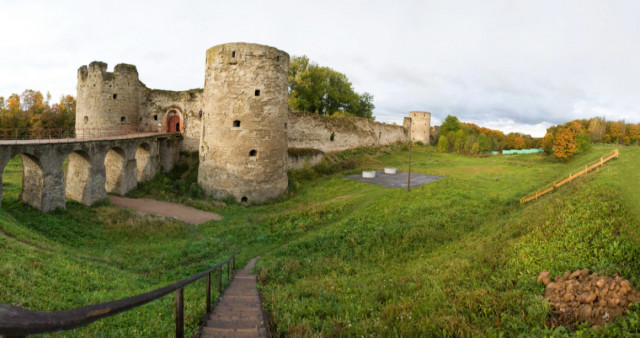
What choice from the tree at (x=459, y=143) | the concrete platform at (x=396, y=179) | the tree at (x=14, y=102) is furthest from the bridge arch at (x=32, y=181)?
the tree at (x=459, y=143)

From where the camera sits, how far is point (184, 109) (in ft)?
82.1

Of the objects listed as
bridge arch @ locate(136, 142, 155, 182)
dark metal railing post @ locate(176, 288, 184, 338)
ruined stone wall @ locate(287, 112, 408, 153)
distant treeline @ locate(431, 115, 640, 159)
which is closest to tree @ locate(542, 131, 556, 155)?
distant treeline @ locate(431, 115, 640, 159)

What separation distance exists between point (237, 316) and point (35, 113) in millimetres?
50852

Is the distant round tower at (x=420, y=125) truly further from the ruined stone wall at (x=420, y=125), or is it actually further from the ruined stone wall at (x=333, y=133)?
the ruined stone wall at (x=333, y=133)

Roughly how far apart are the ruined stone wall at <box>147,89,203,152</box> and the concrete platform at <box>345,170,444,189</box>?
11977 mm

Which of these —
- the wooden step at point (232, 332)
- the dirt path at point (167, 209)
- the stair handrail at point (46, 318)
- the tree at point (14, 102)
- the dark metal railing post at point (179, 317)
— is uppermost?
the tree at point (14, 102)

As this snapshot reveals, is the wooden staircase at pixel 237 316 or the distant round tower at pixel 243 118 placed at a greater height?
the distant round tower at pixel 243 118

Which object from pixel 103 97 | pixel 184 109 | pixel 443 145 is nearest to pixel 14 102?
pixel 103 97

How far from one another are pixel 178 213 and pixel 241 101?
22.4 feet

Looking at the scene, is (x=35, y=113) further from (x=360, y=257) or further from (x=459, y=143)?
(x=459, y=143)

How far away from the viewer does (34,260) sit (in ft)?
23.0

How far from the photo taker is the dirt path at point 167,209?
15.4 meters

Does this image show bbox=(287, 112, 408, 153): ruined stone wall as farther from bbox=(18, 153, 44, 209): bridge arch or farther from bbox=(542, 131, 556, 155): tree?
bbox=(542, 131, 556, 155): tree

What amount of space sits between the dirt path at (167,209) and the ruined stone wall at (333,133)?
11.3m
